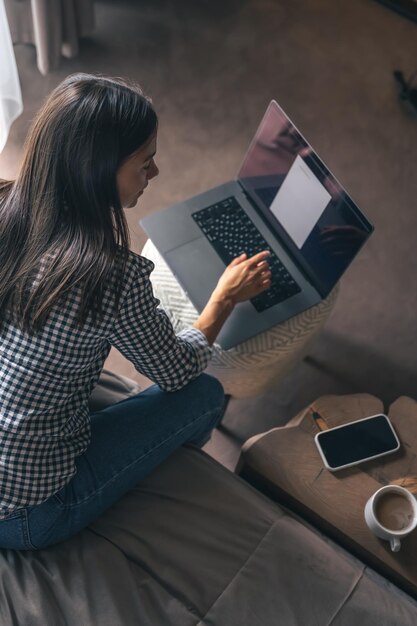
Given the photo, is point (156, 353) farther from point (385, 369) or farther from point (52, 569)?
point (385, 369)

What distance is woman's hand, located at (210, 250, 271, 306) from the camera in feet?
4.57

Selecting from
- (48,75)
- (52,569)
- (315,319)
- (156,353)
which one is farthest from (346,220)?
(48,75)

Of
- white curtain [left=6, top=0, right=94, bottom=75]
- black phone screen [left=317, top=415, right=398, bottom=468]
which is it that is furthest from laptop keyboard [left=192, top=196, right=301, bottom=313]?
white curtain [left=6, top=0, right=94, bottom=75]

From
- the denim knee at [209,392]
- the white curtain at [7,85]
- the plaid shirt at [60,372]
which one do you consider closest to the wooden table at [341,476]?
the denim knee at [209,392]

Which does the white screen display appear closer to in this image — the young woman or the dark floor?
the young woman

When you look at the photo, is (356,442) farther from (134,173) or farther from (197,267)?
(134,173)

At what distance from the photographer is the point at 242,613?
113 centimetres

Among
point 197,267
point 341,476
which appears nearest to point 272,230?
point 197,267

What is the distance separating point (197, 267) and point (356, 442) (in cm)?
52

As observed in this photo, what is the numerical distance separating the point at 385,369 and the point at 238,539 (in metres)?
0.88

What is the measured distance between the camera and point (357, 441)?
4.56ft

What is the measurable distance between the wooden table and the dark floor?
398mm

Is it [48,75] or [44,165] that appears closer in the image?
[44,165]

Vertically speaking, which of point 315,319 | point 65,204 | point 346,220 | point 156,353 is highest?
point 65,204
